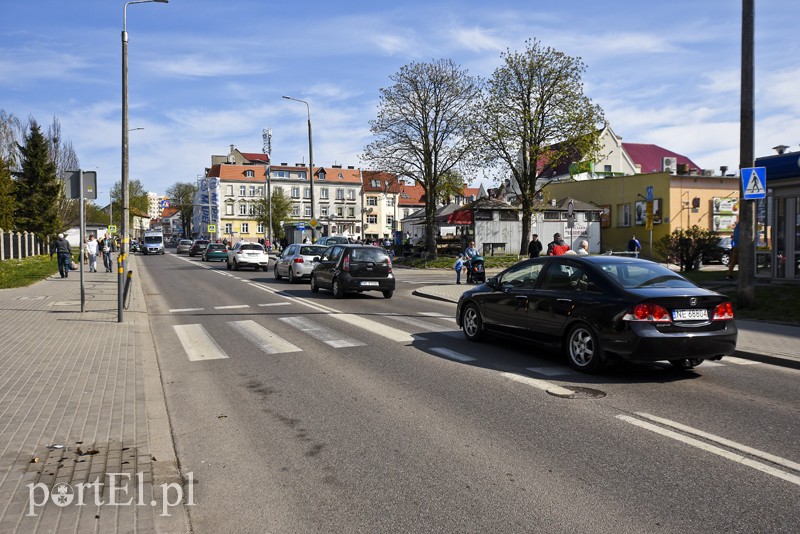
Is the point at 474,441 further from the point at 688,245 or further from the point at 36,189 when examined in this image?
the point at 36,189

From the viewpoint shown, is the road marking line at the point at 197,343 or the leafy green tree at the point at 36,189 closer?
the road marking line at the point at 197,343

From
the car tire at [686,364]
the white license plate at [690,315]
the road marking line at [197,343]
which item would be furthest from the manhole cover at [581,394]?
the road marking line at [197,343]

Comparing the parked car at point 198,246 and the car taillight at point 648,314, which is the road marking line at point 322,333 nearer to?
the car taillight at point 648,314

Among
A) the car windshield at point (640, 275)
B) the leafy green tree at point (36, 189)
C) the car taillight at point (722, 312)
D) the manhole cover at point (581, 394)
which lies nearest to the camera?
the manhole cover at point (581, 394)

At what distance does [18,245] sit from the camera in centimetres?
4288

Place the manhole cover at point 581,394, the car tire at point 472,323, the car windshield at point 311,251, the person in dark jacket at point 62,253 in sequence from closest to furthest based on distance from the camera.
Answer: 1. the manhole cover at point 581,394
2. the car tire at point 472,323
3. the car windshield at point 311,251
4. the person in dark jacket at point 62,253

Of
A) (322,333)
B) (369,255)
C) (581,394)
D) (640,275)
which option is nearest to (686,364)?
(640,275)

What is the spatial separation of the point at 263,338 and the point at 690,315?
6.74m

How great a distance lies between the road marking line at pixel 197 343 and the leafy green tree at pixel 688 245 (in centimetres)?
1907

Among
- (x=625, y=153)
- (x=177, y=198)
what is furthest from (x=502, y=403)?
(x=177, y=198)

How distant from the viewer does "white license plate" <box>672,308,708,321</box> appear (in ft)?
24.5

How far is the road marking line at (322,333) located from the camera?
1034 cm

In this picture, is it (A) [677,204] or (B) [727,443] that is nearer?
(B) [727,443]

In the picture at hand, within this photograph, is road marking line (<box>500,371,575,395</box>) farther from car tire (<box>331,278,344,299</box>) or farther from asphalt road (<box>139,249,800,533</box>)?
car tire (<box>331,278,344,299</box>)
